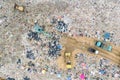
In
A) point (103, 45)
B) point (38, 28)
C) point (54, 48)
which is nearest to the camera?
point (103, 45)

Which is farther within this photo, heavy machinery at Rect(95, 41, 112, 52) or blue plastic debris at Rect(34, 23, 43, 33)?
blue plastic debris at Rect(34, 23, 43, 33)

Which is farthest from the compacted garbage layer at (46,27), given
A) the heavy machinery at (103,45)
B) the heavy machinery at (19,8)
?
the heavy machinery at (103,45)

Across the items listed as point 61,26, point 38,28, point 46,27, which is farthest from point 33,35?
point 61,26

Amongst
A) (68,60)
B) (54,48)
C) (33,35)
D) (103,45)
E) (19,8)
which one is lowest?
(68,60)

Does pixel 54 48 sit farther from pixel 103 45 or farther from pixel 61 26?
pixel 103 45

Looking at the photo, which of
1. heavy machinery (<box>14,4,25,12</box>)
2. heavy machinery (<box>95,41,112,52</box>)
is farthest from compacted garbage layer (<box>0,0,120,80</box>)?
heavy machinery (<box>95,41,112,52</box>)

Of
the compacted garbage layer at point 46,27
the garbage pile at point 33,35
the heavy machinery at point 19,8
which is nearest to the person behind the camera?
the compacted garbage layer at point 46,27

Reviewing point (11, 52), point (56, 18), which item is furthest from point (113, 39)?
point (11, 52)

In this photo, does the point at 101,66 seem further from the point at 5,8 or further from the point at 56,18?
the point at 5,8

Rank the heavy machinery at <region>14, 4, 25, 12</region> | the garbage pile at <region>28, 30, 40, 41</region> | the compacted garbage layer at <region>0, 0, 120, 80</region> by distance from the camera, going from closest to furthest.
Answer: the compacted garbage layer at <region>0, 0, 120, 80</region> < the heavy machinery at <region>14, 4, 25, 12</region> < the garbage pile at <region>28, 30, 40, 41</region>

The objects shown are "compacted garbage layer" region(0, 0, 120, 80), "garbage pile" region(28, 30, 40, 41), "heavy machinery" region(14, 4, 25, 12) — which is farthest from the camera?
"garbage pile" region(28, 30, 40, 41)

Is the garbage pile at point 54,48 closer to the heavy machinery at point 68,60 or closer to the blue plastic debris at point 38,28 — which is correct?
the heavy machinery at point 68,60

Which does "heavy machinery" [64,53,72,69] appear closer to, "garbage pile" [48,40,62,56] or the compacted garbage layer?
the compacted garbage layer
